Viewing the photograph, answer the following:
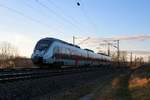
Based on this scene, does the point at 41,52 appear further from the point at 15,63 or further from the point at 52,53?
the point at 15,63

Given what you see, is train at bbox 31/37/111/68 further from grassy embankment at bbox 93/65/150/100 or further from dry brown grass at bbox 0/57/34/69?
dry brown grass at bbox 0/57/34/69

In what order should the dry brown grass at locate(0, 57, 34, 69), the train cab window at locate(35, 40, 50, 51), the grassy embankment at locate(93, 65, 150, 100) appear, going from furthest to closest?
the dry brown grass at locate(0, 57, 34, 69) → the train cab window at locate(35, 40, 50, 51) → the grassy embankment at locate(93, 65, 150, 100)

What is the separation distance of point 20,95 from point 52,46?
66.6ft

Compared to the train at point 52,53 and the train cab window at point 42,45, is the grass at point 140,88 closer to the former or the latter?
the train at point 52,53

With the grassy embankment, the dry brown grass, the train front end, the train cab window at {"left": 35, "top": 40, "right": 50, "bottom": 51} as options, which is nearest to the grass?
the grassy embankment

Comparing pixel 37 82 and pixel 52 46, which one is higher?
pixel 52 46

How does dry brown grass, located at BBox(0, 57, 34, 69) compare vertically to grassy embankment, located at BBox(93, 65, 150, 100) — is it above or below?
above

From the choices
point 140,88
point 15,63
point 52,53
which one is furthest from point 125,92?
point 15,63

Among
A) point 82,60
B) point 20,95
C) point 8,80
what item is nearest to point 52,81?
point 8,80

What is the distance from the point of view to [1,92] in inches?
651

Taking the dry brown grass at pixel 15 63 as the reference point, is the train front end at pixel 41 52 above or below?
above

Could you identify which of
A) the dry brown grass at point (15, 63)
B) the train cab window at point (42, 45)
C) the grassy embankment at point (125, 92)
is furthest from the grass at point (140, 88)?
the dry brown grass at point (15, 63)

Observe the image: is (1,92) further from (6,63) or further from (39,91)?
(6,63)

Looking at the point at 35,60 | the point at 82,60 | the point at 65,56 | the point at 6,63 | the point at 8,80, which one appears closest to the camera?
the point at 8,80
